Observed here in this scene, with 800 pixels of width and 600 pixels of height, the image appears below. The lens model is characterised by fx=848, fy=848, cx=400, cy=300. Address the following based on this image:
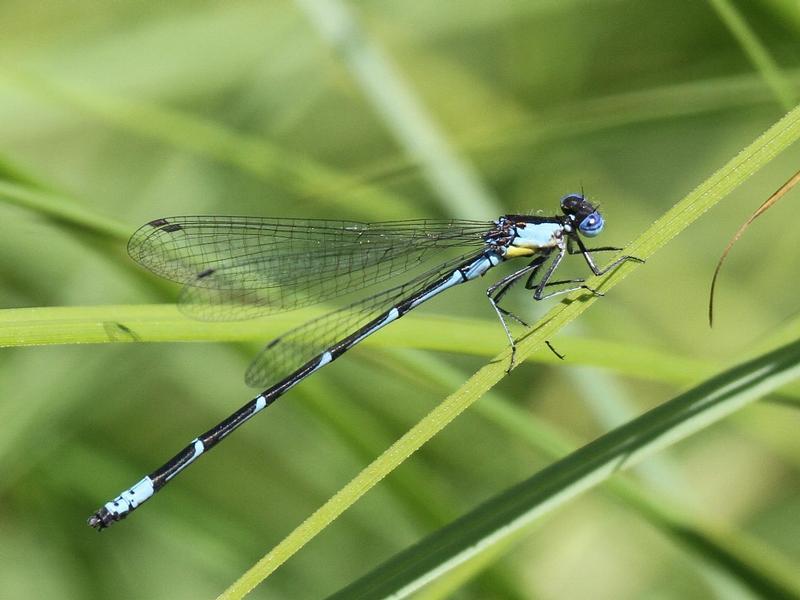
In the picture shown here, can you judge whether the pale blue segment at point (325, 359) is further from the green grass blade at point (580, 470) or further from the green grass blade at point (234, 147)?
the green grass blade at point (580, 470)

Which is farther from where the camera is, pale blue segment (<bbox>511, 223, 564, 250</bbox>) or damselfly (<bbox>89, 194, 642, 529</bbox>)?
pale blue segment (<bbox>511, 223, 564, 250</bbox>)

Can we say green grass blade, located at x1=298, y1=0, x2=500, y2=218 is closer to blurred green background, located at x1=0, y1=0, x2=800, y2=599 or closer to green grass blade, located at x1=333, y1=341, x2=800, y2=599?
blurred green background, located at x1=0, y1=0, x2=800, y2=599

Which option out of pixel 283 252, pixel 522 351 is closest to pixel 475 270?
pixel 283 252

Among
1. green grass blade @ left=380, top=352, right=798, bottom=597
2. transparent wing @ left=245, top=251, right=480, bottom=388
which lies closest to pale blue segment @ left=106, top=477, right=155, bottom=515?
transparent wing @ left=245, top=251, right=480, bottom=388

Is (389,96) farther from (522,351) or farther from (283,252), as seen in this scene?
(522,351)

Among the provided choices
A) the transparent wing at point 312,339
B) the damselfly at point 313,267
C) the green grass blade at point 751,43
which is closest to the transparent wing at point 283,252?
the damselfly at point 313,267

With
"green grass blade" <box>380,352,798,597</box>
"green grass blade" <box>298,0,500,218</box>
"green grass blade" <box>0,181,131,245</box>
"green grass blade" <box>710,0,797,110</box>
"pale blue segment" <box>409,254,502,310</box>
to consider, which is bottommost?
"green grass blade" <box>380,352,798,597</box>

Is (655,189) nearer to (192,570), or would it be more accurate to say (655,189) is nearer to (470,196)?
(470,196)

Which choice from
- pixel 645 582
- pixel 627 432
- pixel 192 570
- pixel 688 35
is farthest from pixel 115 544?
pixel 688 35
